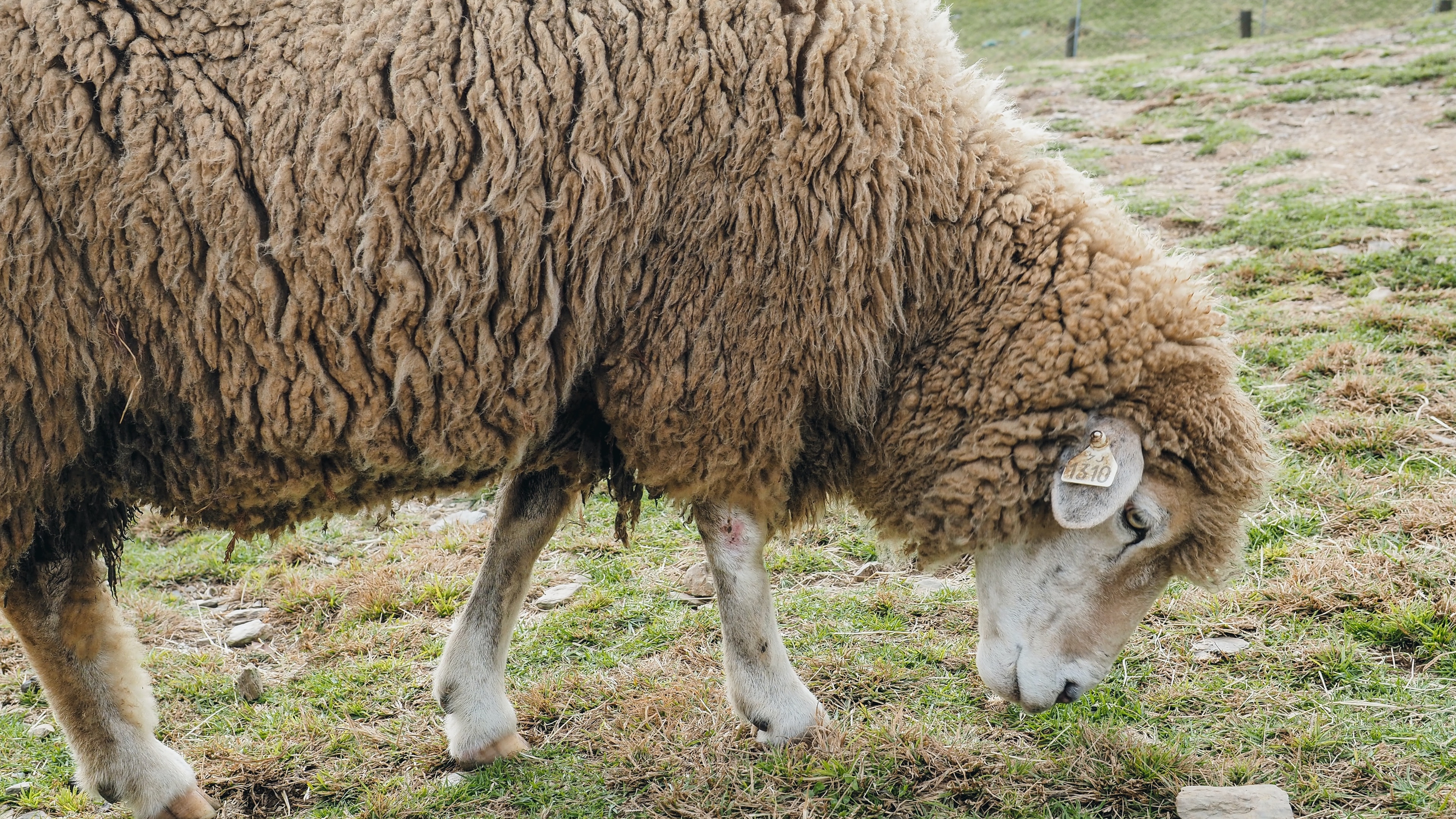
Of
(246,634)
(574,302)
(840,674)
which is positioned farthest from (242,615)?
(574,302)

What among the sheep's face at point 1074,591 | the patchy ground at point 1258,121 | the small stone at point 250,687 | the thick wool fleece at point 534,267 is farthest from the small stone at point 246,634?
the patchy ground at point 1258,121

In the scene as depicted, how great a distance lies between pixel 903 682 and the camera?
135 inches

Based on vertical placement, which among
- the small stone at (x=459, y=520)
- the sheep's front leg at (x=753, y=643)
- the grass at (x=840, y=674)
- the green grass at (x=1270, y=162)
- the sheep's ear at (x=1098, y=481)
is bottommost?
the grass at (x=840, y=674)

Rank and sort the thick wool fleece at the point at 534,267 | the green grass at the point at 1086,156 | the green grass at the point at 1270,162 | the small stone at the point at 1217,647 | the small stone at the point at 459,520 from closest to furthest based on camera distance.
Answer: the thick wool fleece at the point at 534,267 → the small stone at the point at 1217,647 → the small stone at the point at 459,520 → the green grass at the point at 1270,162 → the green grass at the point at 1086,156

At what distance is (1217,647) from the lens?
343 cm

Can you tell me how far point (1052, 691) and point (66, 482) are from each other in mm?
2483

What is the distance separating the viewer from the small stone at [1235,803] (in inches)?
104

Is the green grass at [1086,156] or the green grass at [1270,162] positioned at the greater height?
the green grass at [1086,156]

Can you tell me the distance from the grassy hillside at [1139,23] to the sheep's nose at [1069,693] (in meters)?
16.2

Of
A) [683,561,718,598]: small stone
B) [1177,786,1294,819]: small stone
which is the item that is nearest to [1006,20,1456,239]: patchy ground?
[683,561,718,598]: small stone

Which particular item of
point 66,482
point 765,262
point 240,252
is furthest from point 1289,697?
point 66,482

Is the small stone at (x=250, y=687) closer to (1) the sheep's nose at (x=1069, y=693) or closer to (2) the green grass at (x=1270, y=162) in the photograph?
(1) the sheep's nose at (x=1069, y=693)

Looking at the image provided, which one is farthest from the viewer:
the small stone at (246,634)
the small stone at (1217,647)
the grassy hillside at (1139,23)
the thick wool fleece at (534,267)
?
the grassy hillside at (1139,23)

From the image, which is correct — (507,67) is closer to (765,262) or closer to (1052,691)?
(765,262)
